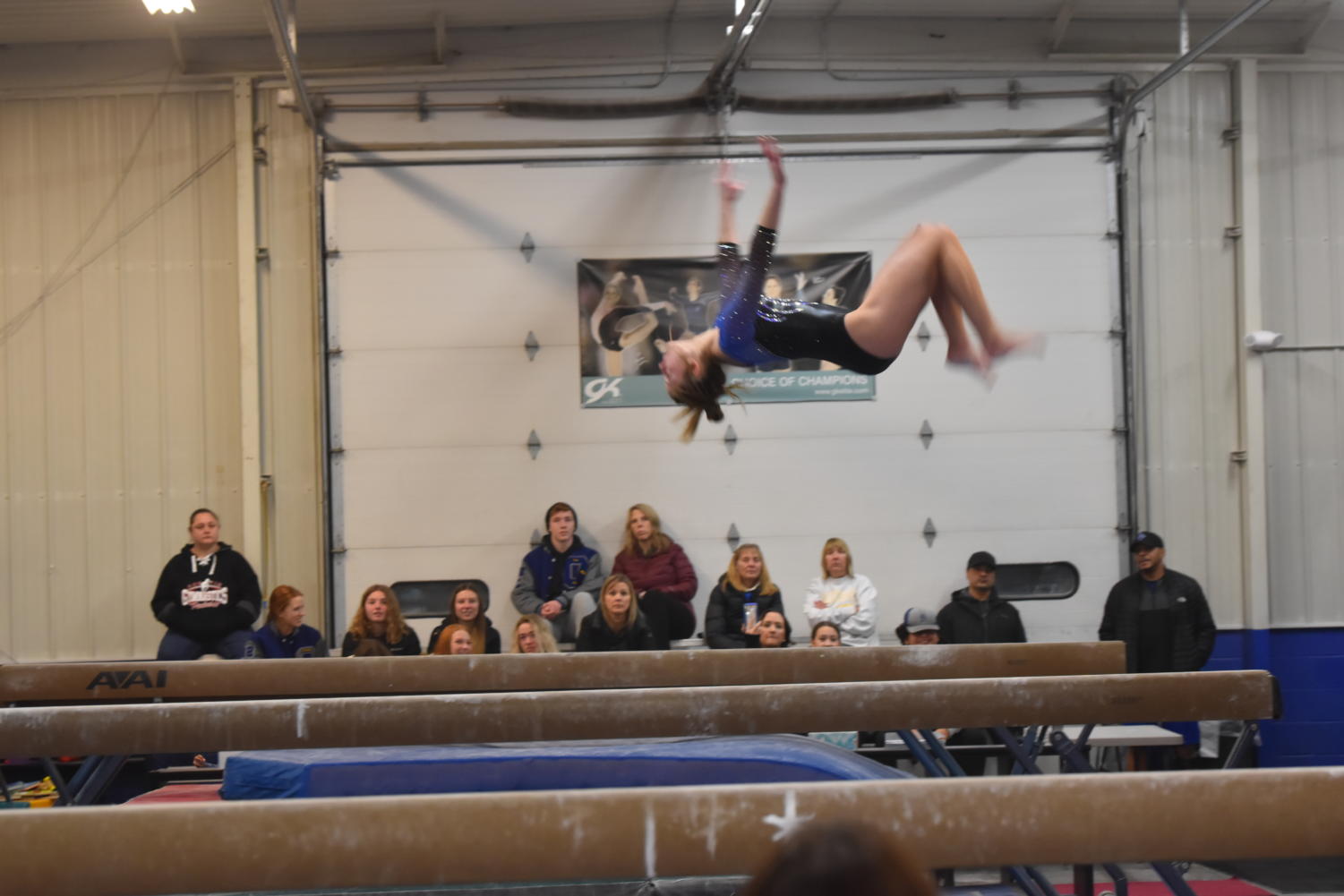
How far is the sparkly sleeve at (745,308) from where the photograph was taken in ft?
13.9

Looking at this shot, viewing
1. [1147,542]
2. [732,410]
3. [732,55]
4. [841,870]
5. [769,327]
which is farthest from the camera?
[732,410]

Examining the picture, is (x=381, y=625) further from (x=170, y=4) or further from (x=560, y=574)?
(x=170, y=4)

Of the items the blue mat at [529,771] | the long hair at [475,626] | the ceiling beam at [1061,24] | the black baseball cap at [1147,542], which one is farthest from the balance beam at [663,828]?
the ceiling beam at [1061,24]

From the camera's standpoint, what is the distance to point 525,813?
8.27 feet

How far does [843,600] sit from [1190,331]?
140 inches

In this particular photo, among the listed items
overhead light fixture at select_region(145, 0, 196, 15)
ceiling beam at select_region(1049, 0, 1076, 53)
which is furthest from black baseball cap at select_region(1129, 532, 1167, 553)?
overhead light fixture at select_region(145, 0, 196, 15)

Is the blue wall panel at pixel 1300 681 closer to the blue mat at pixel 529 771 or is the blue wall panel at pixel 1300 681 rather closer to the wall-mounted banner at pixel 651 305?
the wall-mounted banner at pixel 651 305

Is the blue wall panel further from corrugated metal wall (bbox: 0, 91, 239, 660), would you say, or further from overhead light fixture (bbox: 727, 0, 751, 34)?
corrugated metal wall (bbox: 0, 91, 239, 660)

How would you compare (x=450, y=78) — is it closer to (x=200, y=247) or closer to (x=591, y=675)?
(x=200, y=247)

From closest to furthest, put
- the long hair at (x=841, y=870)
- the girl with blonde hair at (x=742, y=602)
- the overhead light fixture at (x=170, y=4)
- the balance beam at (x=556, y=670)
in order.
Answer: the long hair at (x=841, y=870)
the balance beam at (x=556, y=670)
the overhead light fixture at (x=170, y=4)
the girl with blonde hair at (x=742, y=602)

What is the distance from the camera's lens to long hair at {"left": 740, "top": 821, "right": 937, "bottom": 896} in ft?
3.70

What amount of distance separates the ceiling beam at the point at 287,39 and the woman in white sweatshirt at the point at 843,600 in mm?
4608

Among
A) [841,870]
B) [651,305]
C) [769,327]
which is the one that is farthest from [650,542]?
[841,870]

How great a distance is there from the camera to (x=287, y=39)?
7473mm
